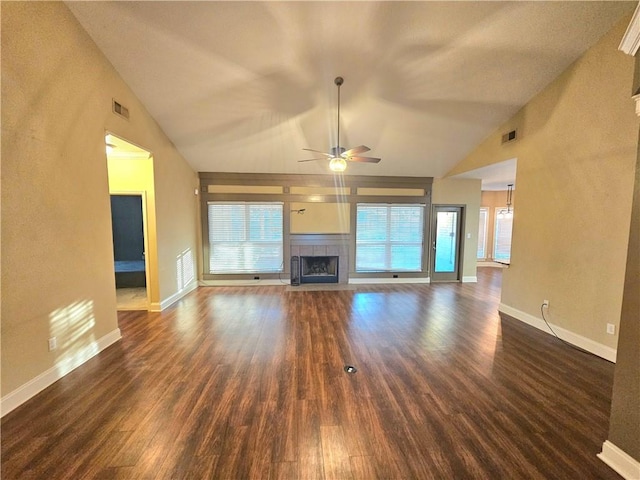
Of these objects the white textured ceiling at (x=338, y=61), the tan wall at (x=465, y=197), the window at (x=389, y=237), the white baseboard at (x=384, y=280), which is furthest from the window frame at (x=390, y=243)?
the white textured ceiling at (x=338, y=61)

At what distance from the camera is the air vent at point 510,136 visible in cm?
415

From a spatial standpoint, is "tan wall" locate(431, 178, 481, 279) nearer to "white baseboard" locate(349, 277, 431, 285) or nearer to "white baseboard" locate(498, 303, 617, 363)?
"white baseboard" locate(349, 277, 431, 285)

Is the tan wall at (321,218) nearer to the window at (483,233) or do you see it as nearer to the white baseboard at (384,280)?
the white baseboard at (384,280)

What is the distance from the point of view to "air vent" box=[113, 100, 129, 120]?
323 centimetres

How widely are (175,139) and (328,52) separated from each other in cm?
327

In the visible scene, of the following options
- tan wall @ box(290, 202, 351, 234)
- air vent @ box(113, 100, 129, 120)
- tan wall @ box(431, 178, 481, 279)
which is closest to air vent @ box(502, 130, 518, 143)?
tan wall @ box(431, 178, 481, 279)

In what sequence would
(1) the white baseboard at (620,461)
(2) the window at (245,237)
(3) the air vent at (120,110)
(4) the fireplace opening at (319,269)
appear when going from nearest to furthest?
(1) the white baseboard at (620,461), (3) the air vent at (120,110), (2) the window at (245,237), (4) the fireplace opening at (319,269)

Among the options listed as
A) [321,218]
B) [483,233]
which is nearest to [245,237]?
[321,218]

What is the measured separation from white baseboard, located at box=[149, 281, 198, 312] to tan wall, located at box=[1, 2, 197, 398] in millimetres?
1033

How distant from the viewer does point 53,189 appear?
8.12 feet

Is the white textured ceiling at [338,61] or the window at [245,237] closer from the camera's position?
the white textured ceiling at [338,61]

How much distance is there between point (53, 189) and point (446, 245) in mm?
7374

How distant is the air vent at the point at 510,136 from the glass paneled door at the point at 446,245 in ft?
7.91

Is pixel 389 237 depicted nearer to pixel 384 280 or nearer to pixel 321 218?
pixel 384 280
